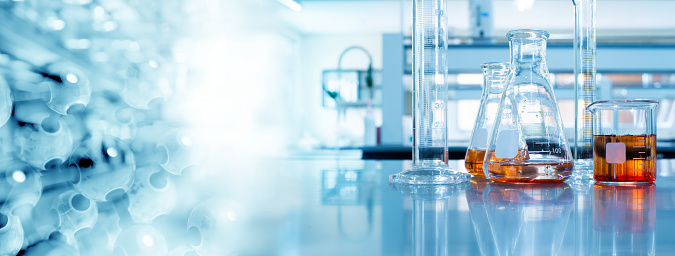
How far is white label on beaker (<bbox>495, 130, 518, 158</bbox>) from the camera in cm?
58

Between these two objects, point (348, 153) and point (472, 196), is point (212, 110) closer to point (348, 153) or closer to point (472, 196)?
point (472, 196)

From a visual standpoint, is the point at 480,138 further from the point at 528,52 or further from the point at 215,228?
the point at 215,228

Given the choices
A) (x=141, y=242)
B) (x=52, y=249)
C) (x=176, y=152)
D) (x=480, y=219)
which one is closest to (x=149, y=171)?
Answer: (x=176, y=152)

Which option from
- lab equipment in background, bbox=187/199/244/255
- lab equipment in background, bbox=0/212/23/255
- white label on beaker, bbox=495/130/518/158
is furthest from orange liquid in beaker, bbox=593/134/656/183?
lab equipment in background, bbox=0/212/23/255

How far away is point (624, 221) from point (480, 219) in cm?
11

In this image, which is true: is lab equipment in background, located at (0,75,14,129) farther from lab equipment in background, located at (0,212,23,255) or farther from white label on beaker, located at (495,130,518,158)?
white label on beaker, located at (495,130,518,158)

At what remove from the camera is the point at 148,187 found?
792mm

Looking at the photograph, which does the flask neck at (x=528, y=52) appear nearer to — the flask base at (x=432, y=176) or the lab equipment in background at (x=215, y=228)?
the flask base at (x=432, y=176)

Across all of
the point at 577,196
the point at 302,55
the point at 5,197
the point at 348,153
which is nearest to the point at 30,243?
the point at 5,197

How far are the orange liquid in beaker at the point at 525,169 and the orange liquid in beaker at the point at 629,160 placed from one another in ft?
0.13

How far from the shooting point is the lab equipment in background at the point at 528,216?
28 cm

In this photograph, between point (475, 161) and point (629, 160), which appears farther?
point (475, 161)

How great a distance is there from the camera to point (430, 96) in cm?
58

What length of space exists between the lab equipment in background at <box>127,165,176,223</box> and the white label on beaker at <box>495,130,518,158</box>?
16.8 inches
